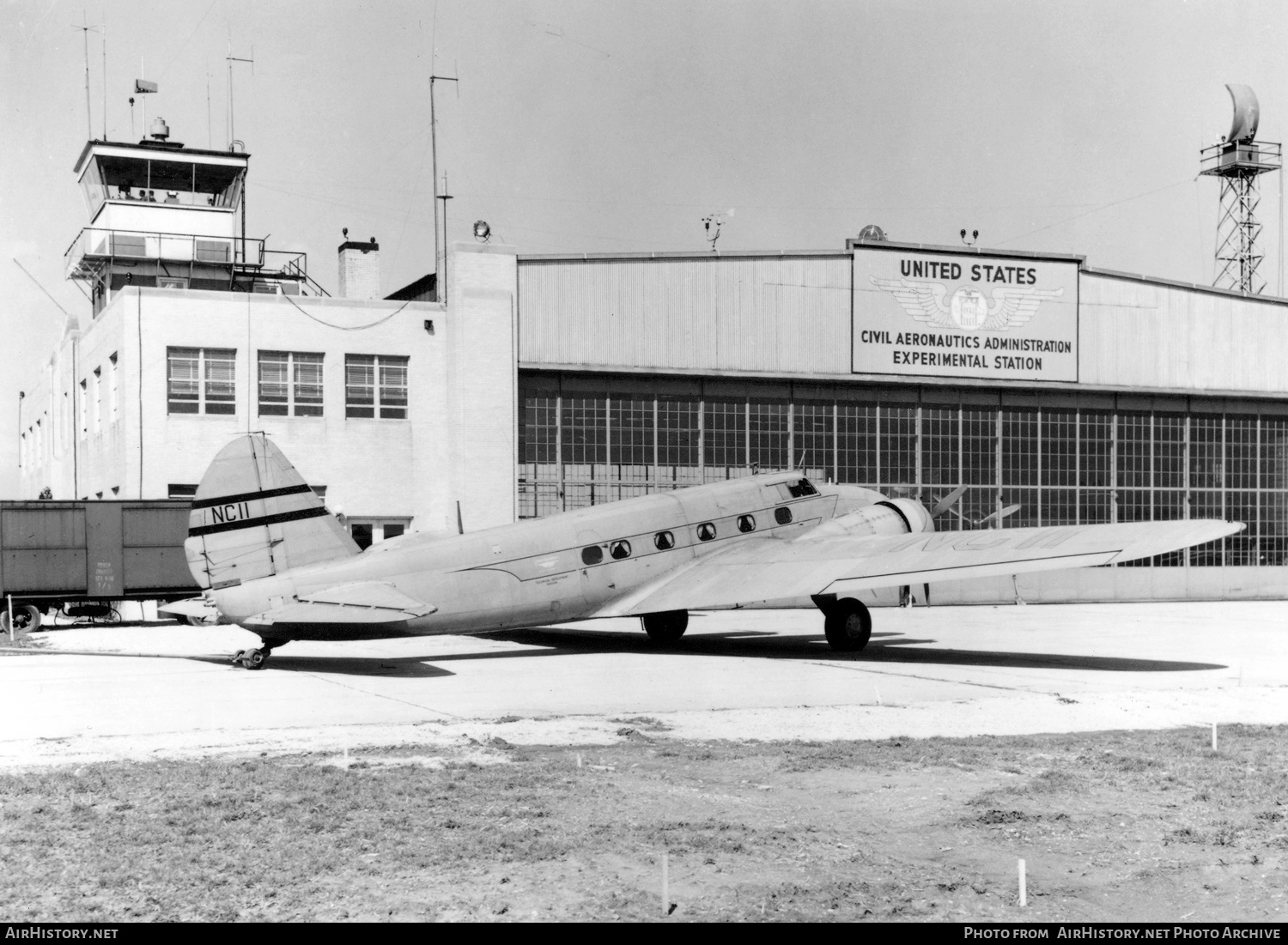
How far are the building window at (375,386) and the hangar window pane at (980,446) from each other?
20.7m

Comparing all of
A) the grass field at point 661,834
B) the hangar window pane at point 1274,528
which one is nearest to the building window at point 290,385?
the grass field at point 661,834

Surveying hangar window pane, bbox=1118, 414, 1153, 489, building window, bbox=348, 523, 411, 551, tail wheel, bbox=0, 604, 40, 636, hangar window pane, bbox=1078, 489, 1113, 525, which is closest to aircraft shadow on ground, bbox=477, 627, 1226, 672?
building window, bbox=348, 523, 411, 551

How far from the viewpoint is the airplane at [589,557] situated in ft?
66.9

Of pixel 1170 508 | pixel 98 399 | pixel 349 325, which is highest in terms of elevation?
pixel 349 325

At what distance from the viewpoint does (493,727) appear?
14680 mm

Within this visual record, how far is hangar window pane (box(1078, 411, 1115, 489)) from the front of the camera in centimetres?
4738

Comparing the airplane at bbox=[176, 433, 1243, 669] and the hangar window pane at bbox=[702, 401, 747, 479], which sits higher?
the hangar window pane at bbox=[702, 401, 747, 479]

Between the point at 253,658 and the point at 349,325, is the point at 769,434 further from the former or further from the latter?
the point at 253,658

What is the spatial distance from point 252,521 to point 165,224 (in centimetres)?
3408

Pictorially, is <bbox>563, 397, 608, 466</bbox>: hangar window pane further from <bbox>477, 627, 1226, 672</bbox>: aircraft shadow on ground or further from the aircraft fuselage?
the aircraft fuselage

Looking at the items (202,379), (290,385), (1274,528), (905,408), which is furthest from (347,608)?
(1274,528)

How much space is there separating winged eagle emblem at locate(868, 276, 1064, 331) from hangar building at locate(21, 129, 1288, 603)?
10 centimetres

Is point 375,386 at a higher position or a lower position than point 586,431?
higher

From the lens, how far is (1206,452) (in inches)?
1932
